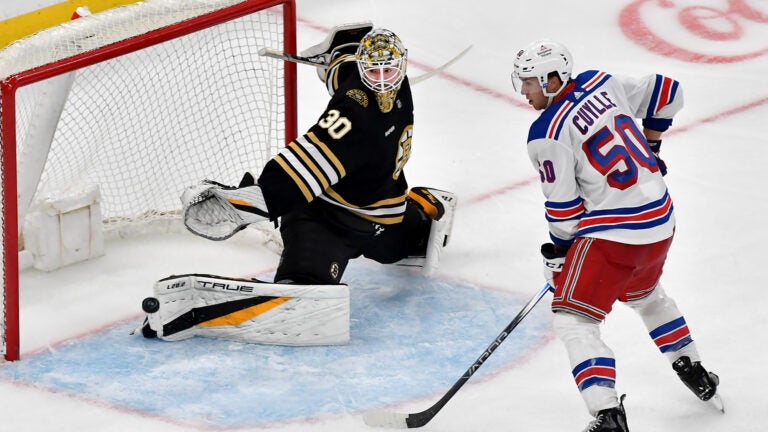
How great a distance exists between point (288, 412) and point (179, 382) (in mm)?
310

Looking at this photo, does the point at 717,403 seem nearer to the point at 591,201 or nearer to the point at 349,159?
the point at 591,201

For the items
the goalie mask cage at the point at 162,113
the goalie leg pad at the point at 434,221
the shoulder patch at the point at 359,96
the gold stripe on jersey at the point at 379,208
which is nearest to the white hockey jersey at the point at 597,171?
the shoulder patch at the point at 359,96

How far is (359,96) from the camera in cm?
379

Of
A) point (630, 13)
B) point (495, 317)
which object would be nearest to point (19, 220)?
point (495, 317)

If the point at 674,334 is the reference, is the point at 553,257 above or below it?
above

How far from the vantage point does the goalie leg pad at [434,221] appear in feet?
13.7

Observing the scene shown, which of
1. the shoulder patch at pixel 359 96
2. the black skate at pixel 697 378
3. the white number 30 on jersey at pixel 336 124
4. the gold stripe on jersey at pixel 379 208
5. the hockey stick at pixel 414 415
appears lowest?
the hockey stick at pixel 414 415

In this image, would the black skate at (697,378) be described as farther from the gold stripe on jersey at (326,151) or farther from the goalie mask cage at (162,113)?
the goalie mask cage at (162,113)

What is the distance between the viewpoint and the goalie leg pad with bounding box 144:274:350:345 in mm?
3738

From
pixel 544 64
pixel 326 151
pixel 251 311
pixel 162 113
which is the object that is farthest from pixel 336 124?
pixel 162 113

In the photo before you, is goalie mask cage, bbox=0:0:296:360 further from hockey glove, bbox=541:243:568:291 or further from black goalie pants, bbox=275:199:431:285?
hockey glove, bbox=541:243:568:291

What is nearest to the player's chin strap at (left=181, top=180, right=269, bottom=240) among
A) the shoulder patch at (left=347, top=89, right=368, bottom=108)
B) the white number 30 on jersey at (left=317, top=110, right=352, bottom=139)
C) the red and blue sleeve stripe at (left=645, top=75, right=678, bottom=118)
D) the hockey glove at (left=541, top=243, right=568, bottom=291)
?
the white number 30 on jersey at (left=317, top=110, right=352, bottom=139)

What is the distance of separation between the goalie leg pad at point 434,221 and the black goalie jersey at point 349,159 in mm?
194

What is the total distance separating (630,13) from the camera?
6.11 metres
